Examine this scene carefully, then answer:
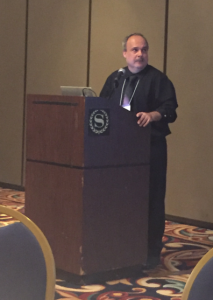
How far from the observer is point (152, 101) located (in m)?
3.62

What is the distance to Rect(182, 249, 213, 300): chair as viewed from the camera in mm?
1337

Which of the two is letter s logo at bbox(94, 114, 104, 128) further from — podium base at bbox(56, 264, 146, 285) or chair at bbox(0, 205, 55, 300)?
chair at bbox(0, 205, 55, 300)

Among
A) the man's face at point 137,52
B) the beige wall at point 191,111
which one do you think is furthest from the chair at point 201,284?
the beige wall at point 191,111

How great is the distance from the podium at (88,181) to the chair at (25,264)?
1618 millimetres

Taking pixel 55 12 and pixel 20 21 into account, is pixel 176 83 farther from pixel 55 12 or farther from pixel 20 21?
pixel 20 21

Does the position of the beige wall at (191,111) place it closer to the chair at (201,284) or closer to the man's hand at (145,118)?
the man's hand at (145,118)

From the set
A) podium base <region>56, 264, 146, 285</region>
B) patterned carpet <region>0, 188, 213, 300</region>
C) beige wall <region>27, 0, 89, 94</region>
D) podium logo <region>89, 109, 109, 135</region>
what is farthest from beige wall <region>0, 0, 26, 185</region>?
podium logo <region>89, 109, 109, 135</region>

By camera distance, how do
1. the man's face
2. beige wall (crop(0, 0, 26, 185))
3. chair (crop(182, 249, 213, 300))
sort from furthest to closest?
beige wall (crop(0, 0, 26, 185)) → the man's face → chair (crop(182, 249, 213, 300))

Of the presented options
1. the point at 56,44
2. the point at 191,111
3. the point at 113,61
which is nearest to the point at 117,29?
the point at 113,61

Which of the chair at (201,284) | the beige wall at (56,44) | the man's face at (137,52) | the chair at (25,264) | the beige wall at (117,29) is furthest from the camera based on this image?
the beige wall at (56,44)

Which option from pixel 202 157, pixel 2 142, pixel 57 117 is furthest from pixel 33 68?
pixel 57 117

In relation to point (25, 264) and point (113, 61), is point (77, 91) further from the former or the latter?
point (113, 61)

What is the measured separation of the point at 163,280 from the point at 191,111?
79.3 inches

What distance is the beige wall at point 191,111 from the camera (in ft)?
16.0
